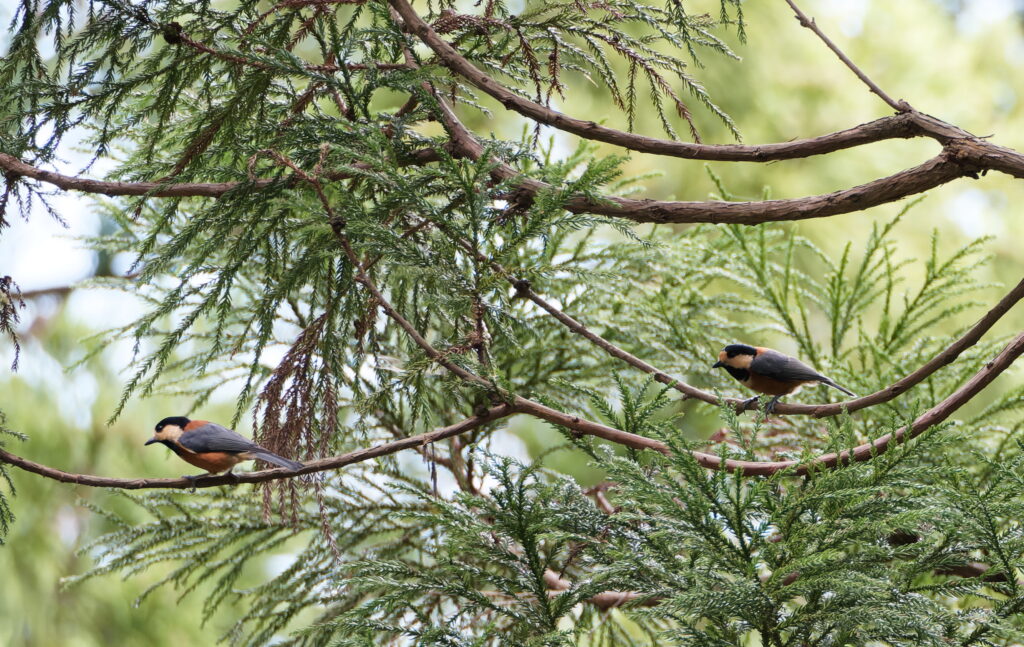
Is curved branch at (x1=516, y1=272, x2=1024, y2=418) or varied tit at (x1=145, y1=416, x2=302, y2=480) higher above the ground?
varied tit at (x1=145, y1=416, x2=302, y2=480)

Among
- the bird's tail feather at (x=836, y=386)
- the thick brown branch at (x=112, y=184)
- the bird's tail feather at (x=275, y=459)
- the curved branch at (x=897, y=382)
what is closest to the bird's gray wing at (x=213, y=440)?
the bird's tail feather at (x=275, y=459)

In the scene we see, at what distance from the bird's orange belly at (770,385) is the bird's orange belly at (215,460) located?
1.63m

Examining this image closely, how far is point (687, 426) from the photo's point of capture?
20.2 feet

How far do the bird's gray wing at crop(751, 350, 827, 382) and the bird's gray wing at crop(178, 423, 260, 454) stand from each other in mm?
1621

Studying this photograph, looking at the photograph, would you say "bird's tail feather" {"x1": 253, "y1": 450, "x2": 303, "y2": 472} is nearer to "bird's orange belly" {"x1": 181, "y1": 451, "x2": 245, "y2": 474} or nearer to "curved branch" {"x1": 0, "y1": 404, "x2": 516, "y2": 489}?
"curved branch" {"x1": 0, "y1": 404, "x2": 516, "y2": 489}

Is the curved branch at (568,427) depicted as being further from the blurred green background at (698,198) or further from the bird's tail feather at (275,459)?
the blurred green background at (698,198)

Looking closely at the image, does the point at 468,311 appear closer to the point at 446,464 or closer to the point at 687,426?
the point at 446,464

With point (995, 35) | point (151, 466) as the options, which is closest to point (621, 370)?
point (151, 466)

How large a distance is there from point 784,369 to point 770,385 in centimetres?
7

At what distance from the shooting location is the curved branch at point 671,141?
6.60 ft

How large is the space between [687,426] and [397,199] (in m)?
4.28

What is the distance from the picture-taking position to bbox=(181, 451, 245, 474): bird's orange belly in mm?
2688

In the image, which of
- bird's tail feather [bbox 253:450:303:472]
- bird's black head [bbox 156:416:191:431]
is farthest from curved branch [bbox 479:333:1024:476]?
bird's black head [bbox 156:416:191:431]

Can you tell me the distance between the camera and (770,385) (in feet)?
9.96
